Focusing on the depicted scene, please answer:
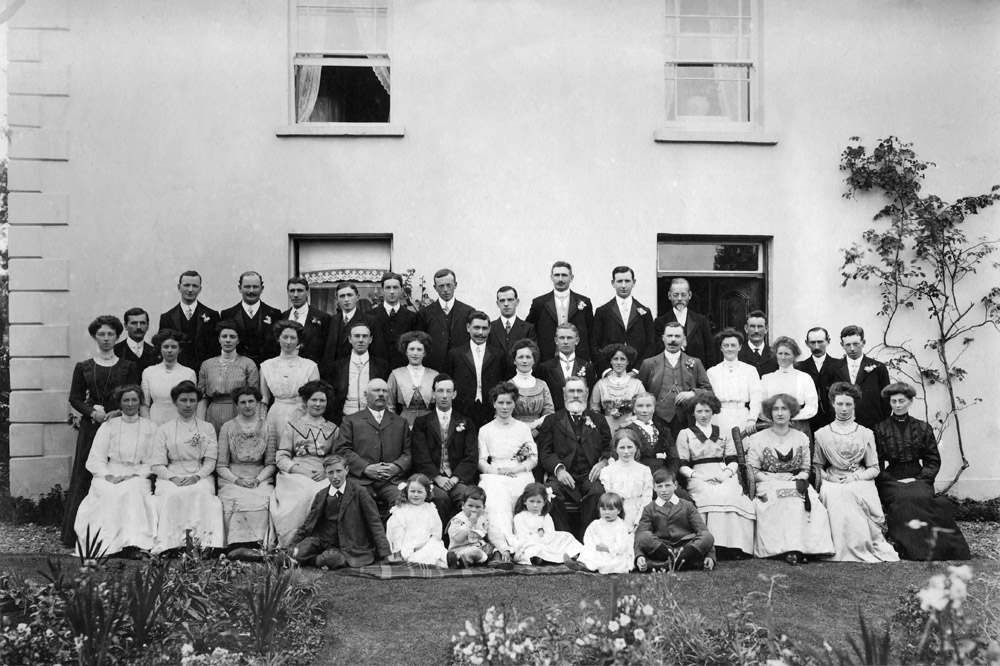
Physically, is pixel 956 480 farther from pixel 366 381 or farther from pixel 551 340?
pixel 366 381

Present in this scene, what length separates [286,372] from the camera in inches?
277

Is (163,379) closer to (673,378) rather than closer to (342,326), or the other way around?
(342,326)

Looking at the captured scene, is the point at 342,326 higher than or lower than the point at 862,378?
higher

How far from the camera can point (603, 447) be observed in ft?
22.2

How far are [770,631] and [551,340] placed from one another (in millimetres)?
4110

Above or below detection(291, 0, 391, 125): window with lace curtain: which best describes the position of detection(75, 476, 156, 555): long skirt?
below

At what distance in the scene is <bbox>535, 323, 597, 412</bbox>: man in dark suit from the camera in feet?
23.4

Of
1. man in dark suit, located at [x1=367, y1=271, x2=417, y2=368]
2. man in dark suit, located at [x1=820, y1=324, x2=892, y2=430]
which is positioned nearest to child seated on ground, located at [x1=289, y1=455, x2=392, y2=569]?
man in dark suit, located at [x1=367, y1=271, x2=417, y2=368]

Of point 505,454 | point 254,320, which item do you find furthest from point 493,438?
point 254,320

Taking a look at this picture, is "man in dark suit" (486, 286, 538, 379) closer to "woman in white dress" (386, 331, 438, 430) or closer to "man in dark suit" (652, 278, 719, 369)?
"woman in white dress" (386, 331, 438, 430)

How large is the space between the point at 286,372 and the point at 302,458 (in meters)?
0.77

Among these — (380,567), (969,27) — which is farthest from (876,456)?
(969,27)

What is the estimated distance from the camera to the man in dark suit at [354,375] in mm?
7012

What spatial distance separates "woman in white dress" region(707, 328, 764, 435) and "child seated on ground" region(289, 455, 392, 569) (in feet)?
9.17
